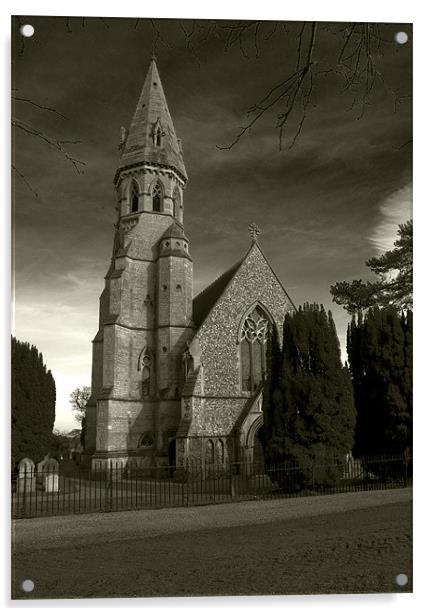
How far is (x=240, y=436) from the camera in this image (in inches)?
585

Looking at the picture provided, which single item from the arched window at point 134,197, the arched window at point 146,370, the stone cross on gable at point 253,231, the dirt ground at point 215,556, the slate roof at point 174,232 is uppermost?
the arched window at point 134,197

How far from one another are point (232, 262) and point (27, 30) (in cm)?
470

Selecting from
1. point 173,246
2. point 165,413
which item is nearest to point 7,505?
point 165,413

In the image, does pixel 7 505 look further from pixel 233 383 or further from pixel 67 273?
pixel 233 383

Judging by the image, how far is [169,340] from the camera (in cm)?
1600

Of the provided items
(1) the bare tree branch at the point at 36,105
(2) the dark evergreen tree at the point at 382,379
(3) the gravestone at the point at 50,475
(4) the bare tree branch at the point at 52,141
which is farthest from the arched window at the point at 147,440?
(1) the bare tree branch at the point at 36,105

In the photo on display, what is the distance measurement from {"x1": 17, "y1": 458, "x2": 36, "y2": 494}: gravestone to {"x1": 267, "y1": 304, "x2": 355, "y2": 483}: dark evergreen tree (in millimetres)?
4525

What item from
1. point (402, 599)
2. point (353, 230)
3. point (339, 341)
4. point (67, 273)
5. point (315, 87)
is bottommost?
point (402, 599)

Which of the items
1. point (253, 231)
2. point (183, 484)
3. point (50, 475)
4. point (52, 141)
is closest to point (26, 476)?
point (50, 475)

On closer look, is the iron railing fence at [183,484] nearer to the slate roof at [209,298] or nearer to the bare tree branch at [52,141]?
the bare tree branch at [52,141]

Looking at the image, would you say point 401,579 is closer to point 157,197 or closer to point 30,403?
point 30,403

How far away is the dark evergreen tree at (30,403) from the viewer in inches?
253

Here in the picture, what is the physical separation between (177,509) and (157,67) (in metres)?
6.57

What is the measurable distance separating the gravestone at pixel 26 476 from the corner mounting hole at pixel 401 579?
4574 millimetres
